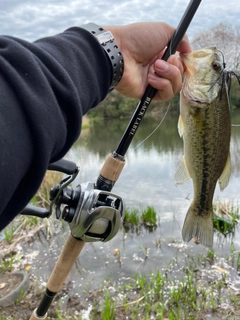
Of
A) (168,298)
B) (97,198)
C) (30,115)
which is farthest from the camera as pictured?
(168,298)

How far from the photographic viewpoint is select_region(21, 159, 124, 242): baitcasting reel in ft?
5.38

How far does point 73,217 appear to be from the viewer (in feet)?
5.43

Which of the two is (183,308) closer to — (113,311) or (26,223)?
(113,311)

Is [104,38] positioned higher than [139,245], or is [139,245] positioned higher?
[104,38]

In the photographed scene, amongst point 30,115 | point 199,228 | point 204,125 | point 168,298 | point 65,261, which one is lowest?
point 168,298

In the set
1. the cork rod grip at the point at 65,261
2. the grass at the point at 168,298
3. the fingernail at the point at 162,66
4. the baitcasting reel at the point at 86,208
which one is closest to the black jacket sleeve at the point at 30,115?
the baitcasting reel at the point at 86,208

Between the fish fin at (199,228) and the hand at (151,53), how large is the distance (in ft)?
2.43

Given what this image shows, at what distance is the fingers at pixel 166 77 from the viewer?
1.80 meters

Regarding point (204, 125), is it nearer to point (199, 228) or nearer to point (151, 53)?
point (151, 53)

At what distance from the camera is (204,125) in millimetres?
1926

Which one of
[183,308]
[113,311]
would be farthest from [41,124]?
[183,308]

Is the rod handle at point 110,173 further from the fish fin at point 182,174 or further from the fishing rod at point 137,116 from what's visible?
the fish fin at point 182,174

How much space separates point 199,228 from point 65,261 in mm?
807

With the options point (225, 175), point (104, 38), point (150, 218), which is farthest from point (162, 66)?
point (150, 218)
